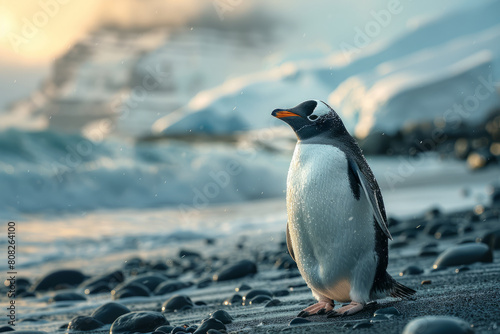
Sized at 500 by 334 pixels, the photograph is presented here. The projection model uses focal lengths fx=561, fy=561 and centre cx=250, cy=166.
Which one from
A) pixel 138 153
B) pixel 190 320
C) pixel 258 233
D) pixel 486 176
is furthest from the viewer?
pixel 138 153

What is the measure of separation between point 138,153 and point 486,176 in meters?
11.8

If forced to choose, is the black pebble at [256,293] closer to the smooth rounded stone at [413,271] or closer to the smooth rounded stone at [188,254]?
the smooth rounded stone at [413,271]

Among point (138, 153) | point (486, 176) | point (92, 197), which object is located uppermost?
point (138, 153)

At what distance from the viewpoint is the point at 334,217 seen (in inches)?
104

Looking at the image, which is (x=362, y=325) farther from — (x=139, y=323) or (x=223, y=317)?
(x=139, y=323)

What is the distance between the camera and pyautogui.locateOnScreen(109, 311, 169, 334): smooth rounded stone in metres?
2.78

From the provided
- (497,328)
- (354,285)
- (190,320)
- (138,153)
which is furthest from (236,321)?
(138,153)

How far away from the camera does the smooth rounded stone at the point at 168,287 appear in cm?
435

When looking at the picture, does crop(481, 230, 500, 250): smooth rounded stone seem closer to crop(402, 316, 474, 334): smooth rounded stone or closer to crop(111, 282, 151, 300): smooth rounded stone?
crop(111, 282, 151, 300): smooth rounded stone

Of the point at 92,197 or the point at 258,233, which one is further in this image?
the point at 92,197

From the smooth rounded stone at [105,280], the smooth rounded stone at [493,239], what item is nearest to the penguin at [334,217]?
the smooth rounded stone at [493,239]

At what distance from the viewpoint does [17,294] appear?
4.78 metres

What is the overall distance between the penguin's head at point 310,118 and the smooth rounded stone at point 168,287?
212cm

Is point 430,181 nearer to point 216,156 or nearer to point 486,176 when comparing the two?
point 486,176
